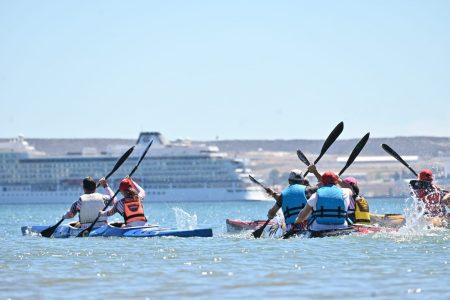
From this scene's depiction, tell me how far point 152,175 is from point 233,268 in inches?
4207

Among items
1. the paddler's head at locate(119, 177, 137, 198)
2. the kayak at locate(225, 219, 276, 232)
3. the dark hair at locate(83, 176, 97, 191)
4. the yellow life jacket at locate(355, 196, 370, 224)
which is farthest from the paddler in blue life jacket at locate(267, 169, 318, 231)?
the kayak at locate(225, 219, 276, 232)

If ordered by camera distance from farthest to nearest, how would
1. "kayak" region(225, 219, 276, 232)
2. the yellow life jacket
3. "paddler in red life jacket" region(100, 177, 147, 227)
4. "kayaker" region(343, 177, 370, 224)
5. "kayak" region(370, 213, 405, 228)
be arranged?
"kayak" region(225, 219, 276, 232)
"kayak" region(370, 213, 405, 228)
"paddler in red life jacket" region(100, 177, 147, 227)
the yellow life jacket
"kayaker" region(343, 177, 370, 224)

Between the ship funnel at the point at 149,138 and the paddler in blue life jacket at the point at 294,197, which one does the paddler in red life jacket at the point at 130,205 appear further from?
the ship funnel at the point at 149,138

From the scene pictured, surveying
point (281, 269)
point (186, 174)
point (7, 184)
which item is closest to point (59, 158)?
point (7, 184)

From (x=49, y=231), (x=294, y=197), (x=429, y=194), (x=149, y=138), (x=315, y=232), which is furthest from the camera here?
(x=149, y=138)

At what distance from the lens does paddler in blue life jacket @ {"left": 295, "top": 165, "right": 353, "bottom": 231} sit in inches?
757

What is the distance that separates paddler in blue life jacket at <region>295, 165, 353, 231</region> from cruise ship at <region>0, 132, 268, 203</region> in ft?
319

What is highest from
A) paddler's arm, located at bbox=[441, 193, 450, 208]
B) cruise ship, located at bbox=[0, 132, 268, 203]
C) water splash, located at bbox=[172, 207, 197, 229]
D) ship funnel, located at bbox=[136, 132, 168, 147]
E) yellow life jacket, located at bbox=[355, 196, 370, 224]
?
ship funnel, located at bbox=[136, 132, 168, 147]

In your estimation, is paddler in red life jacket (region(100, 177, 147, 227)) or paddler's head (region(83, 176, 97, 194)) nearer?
paddler in red life jacket (region(100, 177, 147, 227))

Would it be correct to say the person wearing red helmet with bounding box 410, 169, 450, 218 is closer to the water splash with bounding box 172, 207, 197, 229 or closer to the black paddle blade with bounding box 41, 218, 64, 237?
the black paddle blade with bounding box 41, 218, 64, 237

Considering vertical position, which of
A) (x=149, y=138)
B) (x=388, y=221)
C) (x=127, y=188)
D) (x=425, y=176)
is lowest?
(x=388, y=221)

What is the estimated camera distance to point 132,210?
22953mm

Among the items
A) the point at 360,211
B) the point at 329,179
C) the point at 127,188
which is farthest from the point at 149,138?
the point at 329,179

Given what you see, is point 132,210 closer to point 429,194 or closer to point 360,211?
point 360,211
